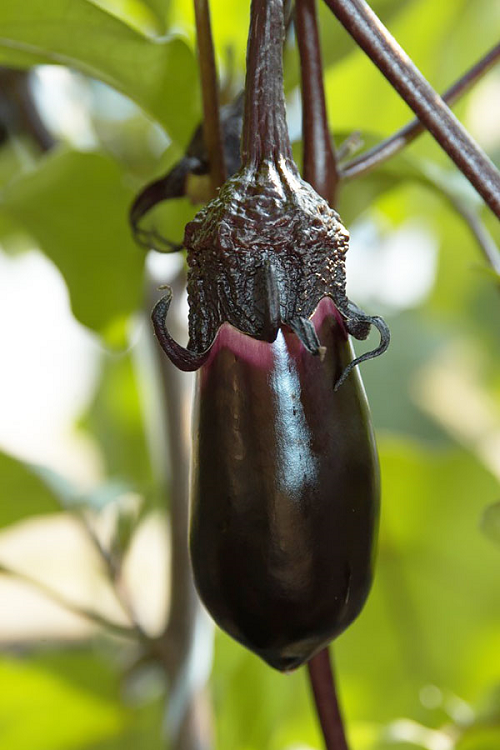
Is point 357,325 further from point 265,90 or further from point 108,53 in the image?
point 108,53

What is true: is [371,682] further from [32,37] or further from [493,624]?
[32,37]

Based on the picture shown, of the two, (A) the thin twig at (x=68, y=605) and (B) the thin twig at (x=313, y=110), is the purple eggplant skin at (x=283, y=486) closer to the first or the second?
(B) the thin twig at (x=313, y=110)

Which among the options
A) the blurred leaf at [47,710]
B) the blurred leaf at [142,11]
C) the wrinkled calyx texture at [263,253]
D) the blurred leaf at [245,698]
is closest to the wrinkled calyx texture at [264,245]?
the wrinkled calyx texture at [263,253]

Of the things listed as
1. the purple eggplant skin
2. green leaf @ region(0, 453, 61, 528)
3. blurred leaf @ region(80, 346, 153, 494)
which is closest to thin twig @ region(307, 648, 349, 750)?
the purple eggplant skin

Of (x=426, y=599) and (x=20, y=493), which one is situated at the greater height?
(x=20, y=493)

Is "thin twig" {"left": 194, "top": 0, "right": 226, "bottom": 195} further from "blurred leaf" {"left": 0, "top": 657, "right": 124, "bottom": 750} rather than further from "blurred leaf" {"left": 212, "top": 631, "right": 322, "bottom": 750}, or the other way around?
"blurred leaf" {"left": 0, "top": 657, "right": 124, "bottom": 750}

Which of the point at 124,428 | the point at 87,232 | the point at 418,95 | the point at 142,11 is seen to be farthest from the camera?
the point at 124,428

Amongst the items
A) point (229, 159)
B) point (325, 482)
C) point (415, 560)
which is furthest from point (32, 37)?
point (415, 560)

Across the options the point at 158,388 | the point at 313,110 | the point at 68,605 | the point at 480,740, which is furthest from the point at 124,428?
the point at 313,110
